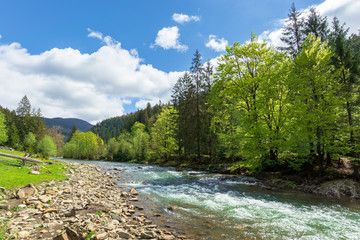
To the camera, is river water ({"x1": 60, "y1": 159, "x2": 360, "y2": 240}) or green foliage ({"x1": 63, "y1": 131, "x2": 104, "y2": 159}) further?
green foliage ({"x1": 63, "y1": 131, "x2": 104, "y2": 159})

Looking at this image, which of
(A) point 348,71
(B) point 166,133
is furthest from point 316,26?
(B) point 166,133

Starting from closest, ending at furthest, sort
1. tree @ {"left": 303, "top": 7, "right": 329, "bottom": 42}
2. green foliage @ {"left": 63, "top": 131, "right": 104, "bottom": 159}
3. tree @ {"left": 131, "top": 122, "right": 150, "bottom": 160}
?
tree @ {"left": 303, "top": 7, "right": 329, "bottom": 42} < tree @ {"left": 131, "top": 122, "right": 150, "bottom": 160} < green foliage @ {"left": 63, "top": 131, "right": 104, "bottom": 159}

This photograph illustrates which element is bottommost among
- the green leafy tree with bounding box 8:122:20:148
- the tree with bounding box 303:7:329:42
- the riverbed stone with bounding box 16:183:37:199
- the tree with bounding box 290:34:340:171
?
the riverbed stone with bounding box 16:183:37:199

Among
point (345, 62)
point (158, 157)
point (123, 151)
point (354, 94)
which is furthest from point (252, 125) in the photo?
point (123, 151)

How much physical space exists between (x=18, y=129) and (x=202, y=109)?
83.2 meters

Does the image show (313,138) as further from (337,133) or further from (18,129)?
(18,129)

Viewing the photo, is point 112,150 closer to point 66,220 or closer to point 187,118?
point 187,118

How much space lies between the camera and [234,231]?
736 cm

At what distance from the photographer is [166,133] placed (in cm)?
4506

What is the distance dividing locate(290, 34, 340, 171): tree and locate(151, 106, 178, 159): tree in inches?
1173

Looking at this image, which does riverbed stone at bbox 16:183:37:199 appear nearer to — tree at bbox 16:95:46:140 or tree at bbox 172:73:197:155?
tree at bbox 172:73:197:155

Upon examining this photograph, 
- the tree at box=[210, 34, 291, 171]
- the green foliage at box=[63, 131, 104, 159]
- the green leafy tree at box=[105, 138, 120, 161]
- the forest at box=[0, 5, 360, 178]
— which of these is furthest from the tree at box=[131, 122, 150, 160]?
the tree at box=[210, 34, 291, 171]

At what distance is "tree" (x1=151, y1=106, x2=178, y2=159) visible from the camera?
44.0 metres

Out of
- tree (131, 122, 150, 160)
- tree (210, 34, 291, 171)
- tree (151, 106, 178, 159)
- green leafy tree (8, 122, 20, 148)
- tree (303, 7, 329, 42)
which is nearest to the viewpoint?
tree (210, 34, 291, 171)
